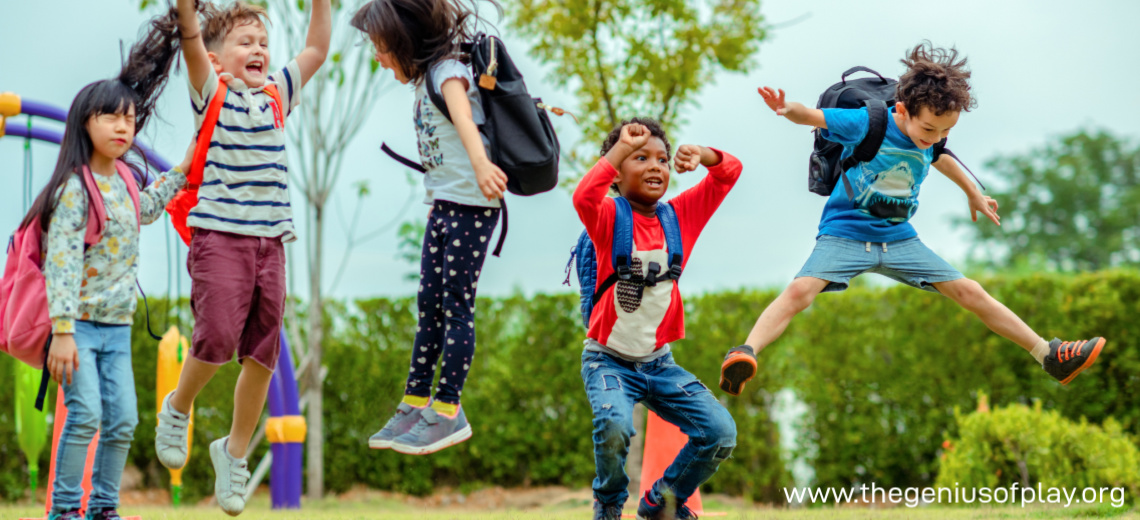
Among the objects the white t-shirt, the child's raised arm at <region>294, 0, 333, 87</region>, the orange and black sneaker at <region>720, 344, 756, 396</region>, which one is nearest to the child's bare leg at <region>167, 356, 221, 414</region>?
the white t-shirt

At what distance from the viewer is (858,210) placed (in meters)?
4.27

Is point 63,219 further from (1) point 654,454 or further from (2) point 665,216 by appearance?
(1) point 654,454

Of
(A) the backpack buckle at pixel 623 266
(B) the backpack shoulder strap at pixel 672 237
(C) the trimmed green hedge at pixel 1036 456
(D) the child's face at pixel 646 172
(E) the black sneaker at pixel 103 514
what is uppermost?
(D) the child's face at pixel 646 172

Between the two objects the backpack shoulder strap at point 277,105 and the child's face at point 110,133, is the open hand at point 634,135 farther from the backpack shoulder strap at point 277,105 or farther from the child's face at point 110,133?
the child's face at point 110,133

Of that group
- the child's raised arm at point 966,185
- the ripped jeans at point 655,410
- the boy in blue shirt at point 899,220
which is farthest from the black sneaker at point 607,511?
the child's raised arm at point 966,185

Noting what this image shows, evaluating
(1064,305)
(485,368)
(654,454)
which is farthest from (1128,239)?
(654,454)

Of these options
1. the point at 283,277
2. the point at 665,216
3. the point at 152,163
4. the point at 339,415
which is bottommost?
the point at 339,415

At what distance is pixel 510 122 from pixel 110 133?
5.27 feet

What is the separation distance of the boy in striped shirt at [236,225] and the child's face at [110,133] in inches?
11.7

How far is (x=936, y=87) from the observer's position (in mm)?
4031

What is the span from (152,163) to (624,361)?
12.8 feet

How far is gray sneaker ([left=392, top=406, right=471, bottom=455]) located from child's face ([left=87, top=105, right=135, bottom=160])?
1.64m

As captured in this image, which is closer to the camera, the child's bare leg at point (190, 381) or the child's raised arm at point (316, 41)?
the child's bare leg at point (190, 381)

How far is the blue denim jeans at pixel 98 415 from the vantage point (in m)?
3.56
